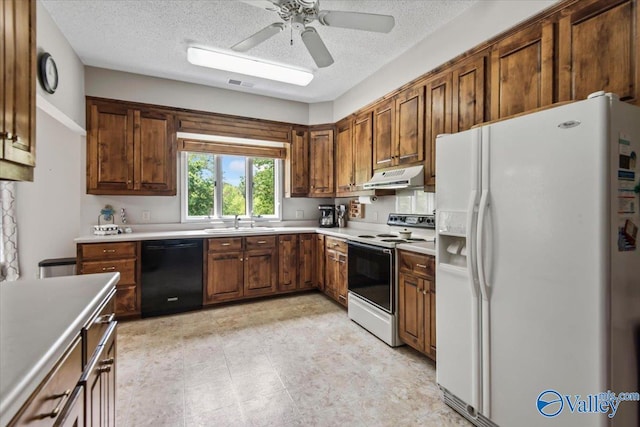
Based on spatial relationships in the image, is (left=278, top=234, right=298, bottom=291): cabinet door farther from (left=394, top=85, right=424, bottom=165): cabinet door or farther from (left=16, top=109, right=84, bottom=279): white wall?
(left=16, top=109, right=84, bottom=279): white wall

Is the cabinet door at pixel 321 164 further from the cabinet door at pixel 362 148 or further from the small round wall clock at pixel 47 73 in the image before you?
the small round wall clock at pixel 47 73

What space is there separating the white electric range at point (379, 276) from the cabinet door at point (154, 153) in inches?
94.9

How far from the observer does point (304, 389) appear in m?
2.10

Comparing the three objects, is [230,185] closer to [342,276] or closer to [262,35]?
[342,276]

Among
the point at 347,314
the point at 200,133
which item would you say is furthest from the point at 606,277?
the point at 200,133

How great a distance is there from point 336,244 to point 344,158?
1.27 m

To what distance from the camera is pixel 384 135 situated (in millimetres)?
3420

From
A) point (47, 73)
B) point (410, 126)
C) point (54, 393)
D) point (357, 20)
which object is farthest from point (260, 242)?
point (54, 393)

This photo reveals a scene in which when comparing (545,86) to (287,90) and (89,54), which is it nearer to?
(287,90)

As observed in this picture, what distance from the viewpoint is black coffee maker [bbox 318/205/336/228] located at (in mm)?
4660

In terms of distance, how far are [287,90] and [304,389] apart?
359cm

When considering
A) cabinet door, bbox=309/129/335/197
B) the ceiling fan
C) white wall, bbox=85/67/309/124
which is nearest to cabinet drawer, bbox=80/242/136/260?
white wall, bbox=85/67/309/124

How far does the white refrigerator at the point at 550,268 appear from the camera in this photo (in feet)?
3.98

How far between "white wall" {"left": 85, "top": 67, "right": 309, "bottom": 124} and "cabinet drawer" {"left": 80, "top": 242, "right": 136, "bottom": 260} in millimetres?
1730
